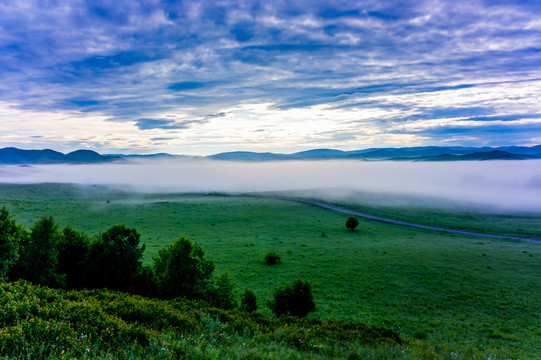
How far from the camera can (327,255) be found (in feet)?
172

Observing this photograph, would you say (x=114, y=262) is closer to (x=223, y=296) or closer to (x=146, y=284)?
(x=146, y=284)

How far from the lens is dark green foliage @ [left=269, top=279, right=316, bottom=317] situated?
2517cm

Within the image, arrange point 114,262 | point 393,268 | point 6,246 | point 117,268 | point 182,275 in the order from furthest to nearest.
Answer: point 393,268 → point 114,262 → point 117,268 → point 182,275 → point 6,246

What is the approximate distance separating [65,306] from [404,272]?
4250cm

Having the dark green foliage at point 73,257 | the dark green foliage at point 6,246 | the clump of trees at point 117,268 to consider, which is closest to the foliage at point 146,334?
the clump of trees at point 117,268

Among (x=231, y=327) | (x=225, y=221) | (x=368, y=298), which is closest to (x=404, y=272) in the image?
(x=368, y=298)

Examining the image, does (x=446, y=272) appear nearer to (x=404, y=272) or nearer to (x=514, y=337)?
(x=404, y=272)

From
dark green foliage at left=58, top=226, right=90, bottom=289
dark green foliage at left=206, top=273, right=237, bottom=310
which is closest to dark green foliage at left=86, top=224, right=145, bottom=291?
dark green foliage at left=58, top=226, right=90, bottom=289

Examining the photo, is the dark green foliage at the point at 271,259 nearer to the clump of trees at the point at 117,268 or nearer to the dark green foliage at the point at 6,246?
the clump of trees at the point at 117,268

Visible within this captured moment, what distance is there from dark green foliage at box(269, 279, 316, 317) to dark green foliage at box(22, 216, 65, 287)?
19252 mm

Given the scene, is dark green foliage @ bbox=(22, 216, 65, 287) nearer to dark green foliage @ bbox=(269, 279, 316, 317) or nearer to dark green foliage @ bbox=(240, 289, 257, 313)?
dark green foliage @ bbox=(240, 289, 257, 313)

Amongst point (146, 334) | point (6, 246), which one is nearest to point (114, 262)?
point (6, 246)

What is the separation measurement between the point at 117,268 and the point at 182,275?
22.3 feet

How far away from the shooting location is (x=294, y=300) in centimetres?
2527
